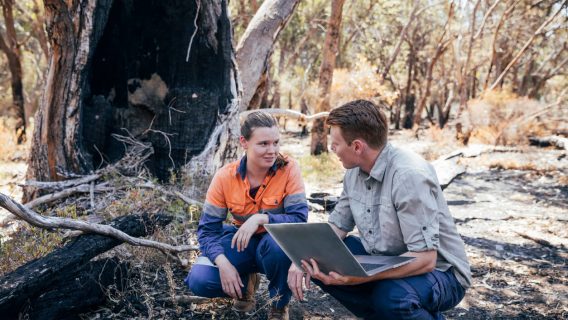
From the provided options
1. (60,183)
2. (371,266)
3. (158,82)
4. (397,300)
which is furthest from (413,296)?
(158,82)

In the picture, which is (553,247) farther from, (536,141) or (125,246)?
(536,141)

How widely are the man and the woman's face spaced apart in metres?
0.44

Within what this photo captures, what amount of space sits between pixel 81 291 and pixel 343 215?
5.34 ft

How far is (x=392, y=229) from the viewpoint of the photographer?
269cm

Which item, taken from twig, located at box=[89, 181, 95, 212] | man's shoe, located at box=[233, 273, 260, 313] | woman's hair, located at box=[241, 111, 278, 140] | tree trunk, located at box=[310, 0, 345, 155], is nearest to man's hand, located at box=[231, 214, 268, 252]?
man's shoe, located at box=[233, 273, 260, 313]

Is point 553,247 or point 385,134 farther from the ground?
point 385,134

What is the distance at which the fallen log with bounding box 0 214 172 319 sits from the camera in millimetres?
2551

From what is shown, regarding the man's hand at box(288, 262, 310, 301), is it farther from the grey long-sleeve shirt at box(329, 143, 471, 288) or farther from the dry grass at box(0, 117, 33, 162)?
the dry grass at box(0, 117, 33, 162)

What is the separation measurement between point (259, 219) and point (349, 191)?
556 mm

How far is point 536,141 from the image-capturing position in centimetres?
1540

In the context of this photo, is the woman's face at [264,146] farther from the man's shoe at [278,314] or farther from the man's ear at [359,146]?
the man's shoe at [278,314]

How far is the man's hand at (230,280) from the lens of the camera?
2.90 m

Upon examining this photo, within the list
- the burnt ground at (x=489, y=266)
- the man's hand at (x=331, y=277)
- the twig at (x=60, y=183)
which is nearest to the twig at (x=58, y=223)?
the burnt ground at (x=489, y=266)

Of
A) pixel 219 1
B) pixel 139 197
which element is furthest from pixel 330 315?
pixel 219 1
